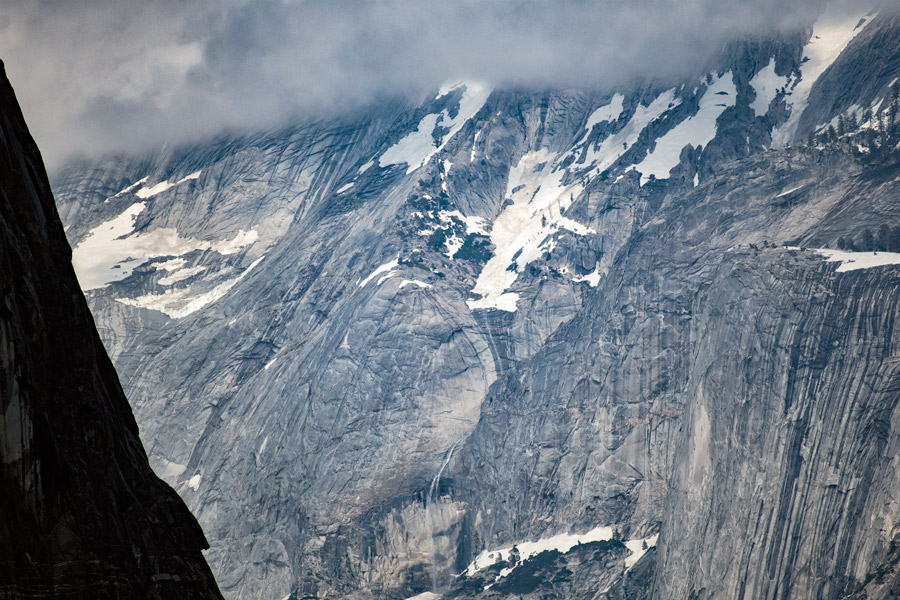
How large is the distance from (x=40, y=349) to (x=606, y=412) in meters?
168

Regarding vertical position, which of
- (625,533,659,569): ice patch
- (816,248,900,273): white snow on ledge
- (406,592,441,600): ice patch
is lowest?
(406,592,441,600): ice patch

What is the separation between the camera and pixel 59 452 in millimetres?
26984

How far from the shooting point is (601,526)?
17962cm

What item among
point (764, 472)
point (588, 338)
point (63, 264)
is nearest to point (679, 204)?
point (588, 338)

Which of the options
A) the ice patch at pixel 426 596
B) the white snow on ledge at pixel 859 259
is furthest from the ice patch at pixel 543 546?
the white snow on ledge at pixel 859 259

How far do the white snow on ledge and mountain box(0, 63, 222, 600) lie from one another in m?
125

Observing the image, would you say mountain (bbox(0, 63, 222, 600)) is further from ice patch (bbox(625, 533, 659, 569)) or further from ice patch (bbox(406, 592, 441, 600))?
ice patch (bbox(406, 592, 441, 600))

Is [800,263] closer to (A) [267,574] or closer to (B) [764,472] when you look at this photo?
(B) [764,472]

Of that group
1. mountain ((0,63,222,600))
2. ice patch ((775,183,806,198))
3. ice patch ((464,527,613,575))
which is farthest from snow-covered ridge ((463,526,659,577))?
mountain ((0,63,222,600))

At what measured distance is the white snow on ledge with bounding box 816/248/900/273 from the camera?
135875 mm

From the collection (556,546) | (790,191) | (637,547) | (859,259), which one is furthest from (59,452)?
(790,191)

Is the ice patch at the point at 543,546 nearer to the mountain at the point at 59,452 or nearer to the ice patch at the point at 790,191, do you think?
the ice patch at the point at 790,191

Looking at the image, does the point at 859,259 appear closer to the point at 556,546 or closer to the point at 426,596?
the point at 556,546

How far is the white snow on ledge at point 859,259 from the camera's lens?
446 feet
